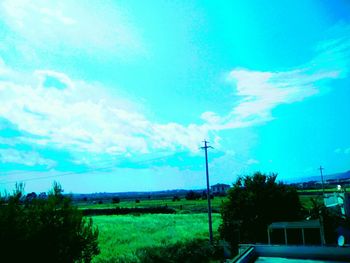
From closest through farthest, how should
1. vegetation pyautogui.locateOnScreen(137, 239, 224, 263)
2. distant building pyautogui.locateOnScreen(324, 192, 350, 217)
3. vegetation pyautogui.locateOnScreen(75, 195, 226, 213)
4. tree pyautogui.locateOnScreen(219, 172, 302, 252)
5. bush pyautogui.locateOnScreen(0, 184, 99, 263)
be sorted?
bush pyautogui.locateOnScreen(0, 184, 99, 263), vegetation pyautogui.locateOnScreen(137, 239, 224, 263), distant building pyautogui.locateOnScreen(324, 192, 350, 217), tree pyautogui.locateOnScreen(219, 172, 302, 252), vegetation pyautogui.locateOnScreen(75, 195, 226, 213)

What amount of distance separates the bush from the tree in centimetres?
1226

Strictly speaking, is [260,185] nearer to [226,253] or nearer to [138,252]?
[226,253]

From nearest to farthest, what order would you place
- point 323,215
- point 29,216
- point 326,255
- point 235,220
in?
point 326,255 < point 29,216 < point 323,215 < point 235,220

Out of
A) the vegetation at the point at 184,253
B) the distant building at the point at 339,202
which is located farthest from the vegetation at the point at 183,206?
the vegetation at the point at 184,253

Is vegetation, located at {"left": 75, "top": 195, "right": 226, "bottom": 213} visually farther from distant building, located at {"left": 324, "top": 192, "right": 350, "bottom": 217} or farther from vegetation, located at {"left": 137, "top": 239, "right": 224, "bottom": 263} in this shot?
vegetation, located at {"left": 137, "top": 239, "right": 224, "bottom": 263}

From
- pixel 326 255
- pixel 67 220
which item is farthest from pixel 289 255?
pixel 67 220

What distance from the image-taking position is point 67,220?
14.9 meters

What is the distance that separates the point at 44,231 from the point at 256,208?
15461mm

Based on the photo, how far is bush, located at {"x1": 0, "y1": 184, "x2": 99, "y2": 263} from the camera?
12.5 m

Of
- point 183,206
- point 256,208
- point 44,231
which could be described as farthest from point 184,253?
point 183,206

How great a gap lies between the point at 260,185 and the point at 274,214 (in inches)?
93.7

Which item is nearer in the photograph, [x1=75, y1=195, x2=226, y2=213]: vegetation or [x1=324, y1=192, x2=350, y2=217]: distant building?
[x1=324, y1=192, x2=350, y2=217]: distant building

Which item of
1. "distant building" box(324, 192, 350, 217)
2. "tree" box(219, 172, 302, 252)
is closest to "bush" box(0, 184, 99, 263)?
"tree" box(219, 172, 302, 252)

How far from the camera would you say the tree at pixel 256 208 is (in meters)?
23.4
